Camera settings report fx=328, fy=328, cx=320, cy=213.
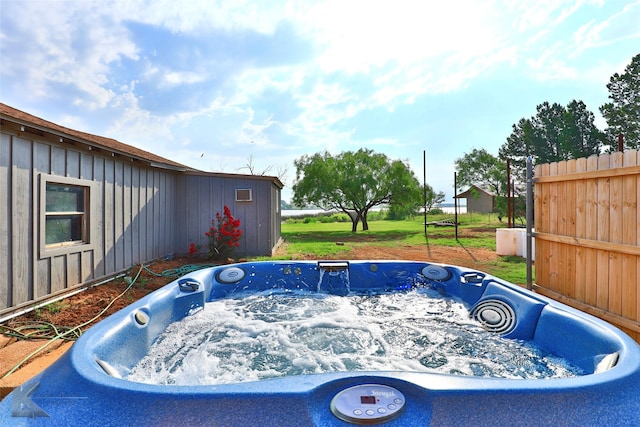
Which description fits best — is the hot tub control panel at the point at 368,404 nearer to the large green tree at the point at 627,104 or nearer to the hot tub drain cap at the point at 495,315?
the hot tub drain cap at the point at 495,315

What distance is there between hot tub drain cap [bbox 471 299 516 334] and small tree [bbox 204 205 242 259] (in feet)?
16.6

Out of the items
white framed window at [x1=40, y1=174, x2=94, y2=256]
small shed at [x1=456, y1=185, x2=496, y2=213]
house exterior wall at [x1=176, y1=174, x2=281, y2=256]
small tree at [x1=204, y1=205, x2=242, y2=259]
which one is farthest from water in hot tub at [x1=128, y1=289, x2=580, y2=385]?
small shed at [x1=456, y1=185, x2=496, y2=213]

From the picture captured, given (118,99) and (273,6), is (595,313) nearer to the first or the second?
(273,6)

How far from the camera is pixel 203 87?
303 inches

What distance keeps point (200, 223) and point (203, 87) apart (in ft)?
10.5

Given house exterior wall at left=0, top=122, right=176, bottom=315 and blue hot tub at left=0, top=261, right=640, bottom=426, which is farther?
house exterior wall at left=0, top=122, right=176, bottom=315

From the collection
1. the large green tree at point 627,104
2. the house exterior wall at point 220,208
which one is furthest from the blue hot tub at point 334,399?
the large green tree at point 627,104

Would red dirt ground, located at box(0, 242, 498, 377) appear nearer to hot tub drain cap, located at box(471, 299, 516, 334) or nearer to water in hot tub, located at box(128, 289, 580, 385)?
water in hot tub, located at box(128, 289, 580, 385)

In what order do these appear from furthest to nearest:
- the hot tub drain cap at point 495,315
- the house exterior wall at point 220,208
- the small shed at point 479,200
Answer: the small shed at point 479,200
the house exterior wall at point 220,208
the hot tub drain cap at point 495,315

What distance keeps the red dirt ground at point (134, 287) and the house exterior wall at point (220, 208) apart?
0.71 metres

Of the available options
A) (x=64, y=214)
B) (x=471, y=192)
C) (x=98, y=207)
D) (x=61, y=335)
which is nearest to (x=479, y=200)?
(x=471, y=192)

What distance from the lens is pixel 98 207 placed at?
4812 millimetres

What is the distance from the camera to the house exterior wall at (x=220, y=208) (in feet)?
24.7

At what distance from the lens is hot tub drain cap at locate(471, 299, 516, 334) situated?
270 centimetres
